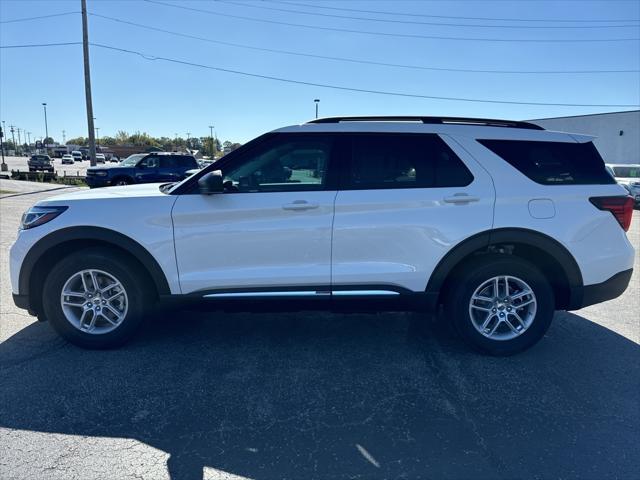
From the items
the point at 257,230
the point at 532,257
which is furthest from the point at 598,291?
the point at 257,230

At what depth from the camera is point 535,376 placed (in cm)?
351

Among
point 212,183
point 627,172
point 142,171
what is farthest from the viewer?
point 627,172

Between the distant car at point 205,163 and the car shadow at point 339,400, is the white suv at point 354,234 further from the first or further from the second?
the car shadow at point 339,400

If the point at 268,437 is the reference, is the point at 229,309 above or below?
above

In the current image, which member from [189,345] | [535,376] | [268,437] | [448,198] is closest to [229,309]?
[189,345]

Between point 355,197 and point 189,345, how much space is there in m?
1.95

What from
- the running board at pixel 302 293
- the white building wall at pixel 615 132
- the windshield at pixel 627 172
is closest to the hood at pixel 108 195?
the running board at pixel 302 293

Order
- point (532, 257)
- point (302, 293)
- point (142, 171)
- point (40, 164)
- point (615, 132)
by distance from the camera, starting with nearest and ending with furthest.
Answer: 1. point (302, 293)
2. point (532, 257)
3. point (142, 171)
4. point (40, 164)
5. point (615, 132)

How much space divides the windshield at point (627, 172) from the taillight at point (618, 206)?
21997 mm

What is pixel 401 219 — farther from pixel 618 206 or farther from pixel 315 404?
pixel 618 206

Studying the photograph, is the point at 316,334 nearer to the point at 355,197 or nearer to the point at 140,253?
the point at 355,197

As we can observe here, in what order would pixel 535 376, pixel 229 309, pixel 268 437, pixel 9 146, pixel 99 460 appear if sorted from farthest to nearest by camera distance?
1. pixel 9 146
2. pixel 229 309
3. pixel 535 376
4. pixel 268 437
5. pixel 99 460

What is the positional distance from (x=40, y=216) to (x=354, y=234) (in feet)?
8.50

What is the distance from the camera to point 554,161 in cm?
377
